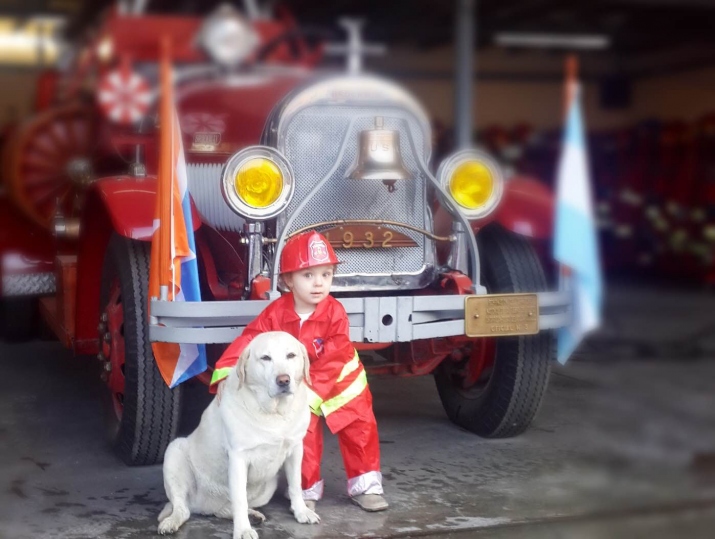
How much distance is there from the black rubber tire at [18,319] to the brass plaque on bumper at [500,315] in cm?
357

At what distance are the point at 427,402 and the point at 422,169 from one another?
4.74 ft

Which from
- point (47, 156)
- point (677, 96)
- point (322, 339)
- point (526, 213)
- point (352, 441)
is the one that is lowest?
point (352, 441)

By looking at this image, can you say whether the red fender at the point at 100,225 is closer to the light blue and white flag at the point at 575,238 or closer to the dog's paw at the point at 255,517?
the dog's paw at the point at 255,517

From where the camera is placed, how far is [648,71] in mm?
10828

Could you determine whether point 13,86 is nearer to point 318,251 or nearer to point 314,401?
point 318,251

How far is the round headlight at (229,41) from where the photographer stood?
477cm

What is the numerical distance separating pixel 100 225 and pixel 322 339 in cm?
149

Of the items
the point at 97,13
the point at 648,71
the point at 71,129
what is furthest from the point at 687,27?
the point at 71,129

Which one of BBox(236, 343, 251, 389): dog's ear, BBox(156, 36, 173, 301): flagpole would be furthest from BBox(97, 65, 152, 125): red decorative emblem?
BBox(236, 343, 251, 389): dog's ear

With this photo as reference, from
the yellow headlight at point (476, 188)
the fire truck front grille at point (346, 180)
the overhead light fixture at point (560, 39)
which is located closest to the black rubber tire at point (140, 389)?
the fire truck front grille at point (346, 180)

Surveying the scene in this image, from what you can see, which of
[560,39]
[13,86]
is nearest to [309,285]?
[13,86]

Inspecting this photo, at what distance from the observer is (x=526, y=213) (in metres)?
3.59

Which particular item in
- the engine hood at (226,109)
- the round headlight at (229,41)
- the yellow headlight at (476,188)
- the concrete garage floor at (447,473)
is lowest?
the concrete garage floor at (447,473)

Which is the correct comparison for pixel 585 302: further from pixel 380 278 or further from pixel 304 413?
pixel 304 413
